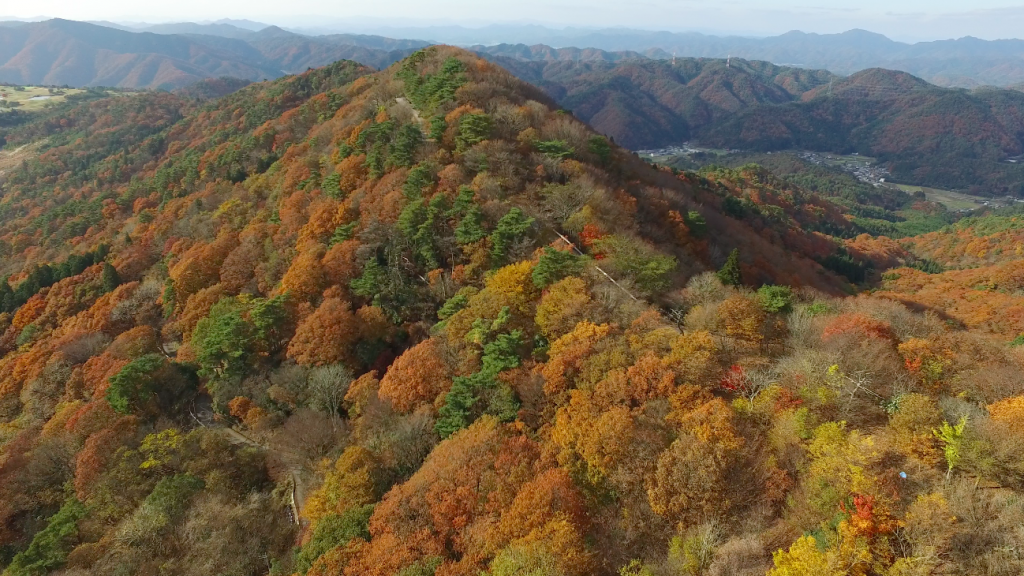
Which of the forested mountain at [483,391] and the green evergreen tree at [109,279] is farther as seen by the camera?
the green evergreen tree at [109,279]

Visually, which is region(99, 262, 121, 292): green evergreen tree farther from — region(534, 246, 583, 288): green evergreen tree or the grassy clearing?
the grassy clearing

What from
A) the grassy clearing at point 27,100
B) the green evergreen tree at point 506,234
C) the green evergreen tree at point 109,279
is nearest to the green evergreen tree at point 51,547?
the green evergreen tree at point 506,234

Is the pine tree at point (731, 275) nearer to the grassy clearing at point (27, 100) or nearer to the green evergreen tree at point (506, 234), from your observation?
the green evergreen tree at point (506, 234)

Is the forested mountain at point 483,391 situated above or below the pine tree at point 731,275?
below

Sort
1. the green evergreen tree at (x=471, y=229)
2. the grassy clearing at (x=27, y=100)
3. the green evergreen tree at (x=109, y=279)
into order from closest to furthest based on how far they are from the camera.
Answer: the green evergreen tree at (x=471, y=229) < the green evergreen tree at (x=109, y=279) < the grassy clearing at (x=27, y=100)

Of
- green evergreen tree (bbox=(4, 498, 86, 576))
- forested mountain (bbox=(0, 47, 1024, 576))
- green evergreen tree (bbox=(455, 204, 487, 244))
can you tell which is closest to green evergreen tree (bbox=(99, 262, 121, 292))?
forested mountain (bbox=(0, 47, 1024, 576))

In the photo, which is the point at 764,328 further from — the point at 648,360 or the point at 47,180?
the point at 47,180

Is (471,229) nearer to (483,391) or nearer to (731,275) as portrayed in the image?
(483,391)

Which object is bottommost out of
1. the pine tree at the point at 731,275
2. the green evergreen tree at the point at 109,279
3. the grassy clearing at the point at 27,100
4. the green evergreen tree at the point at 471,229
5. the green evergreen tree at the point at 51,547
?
the green evergreen tree at the point at 51,547

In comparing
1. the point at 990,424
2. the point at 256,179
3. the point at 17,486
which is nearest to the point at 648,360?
the point at 990,424
